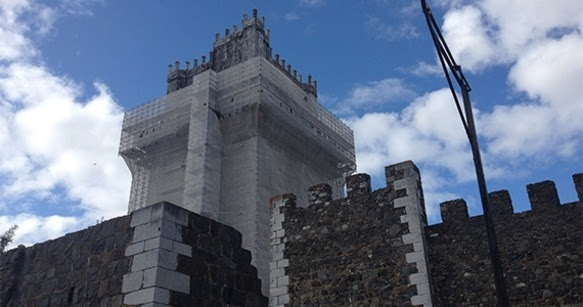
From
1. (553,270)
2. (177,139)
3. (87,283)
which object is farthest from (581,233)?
(177,139)

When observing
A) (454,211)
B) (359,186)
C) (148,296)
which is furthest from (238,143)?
(148,296)

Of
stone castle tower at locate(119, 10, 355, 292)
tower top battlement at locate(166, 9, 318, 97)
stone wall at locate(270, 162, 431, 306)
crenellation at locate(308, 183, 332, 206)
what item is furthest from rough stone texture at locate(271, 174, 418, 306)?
tower top battlement at locate(166, 9, 318, 97)

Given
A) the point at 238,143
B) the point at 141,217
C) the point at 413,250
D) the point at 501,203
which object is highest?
the point at 238,143

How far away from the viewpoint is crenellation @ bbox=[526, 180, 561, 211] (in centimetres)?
1027

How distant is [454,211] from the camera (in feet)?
36.4

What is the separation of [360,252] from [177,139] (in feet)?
55.8

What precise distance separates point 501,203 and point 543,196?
2.40 ft

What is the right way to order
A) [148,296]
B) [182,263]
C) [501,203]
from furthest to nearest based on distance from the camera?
[501,203]
[182,263]
[148,296]

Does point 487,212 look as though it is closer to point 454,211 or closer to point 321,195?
point 454,211

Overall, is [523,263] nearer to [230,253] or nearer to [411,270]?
[411,270]

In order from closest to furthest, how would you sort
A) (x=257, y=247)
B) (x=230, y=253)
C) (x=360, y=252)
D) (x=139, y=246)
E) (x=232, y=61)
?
1. (x=139, y=246)
2. (x=230, y=253)
3. (x=360, y=252)
4. (x=257, y=247)
5. (x=232, y=61)

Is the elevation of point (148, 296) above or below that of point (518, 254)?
below

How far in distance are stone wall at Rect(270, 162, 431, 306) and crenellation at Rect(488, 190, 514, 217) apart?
136cm

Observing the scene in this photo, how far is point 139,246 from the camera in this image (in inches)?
274
